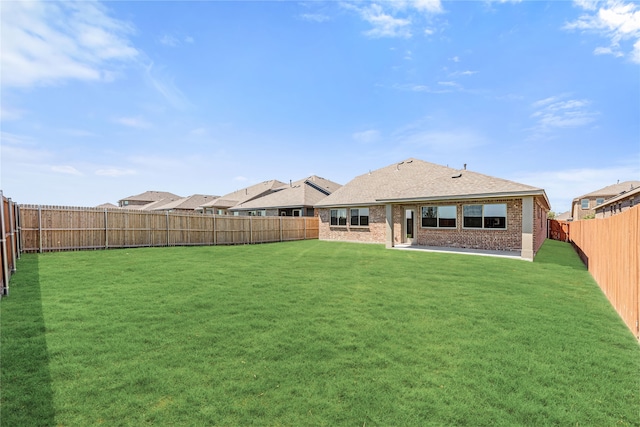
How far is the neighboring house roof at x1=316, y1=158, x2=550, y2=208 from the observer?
14.8 metres

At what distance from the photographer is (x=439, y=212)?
56.4 ft

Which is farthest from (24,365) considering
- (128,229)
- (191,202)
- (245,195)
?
(191,202)

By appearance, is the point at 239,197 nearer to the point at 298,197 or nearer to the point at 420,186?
the point at 298,197

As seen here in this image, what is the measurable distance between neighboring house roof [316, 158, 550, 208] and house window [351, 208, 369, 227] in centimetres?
75

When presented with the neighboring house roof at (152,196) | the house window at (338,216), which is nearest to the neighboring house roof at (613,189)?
the house window at (338,216)

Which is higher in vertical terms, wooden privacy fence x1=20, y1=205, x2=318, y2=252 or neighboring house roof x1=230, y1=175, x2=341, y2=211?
neighboring house roof x1=230, y1=175, x2=341, y2=211

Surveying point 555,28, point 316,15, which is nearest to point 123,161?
point 316,15

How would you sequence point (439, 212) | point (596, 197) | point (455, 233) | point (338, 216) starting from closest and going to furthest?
point (455, 233), point (439, 212), point (338, 216), point (596, 197)

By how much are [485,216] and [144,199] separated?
69.7 metres

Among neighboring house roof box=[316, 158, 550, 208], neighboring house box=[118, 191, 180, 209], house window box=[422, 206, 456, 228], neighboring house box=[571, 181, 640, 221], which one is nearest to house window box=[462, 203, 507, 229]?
house window box=[422, 206, 456, 228]

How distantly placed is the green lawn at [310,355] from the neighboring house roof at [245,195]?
33.7m

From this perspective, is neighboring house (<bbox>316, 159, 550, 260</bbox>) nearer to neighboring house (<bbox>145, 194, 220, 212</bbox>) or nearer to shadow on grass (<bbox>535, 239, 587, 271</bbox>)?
shadow on grass (<bbox>535, 239, 587, 271</bbox>)

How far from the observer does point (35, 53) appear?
8312mm

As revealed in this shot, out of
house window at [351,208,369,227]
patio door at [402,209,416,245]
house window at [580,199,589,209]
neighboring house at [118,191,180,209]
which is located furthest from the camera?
neighboring house at [118,191,180,209]
